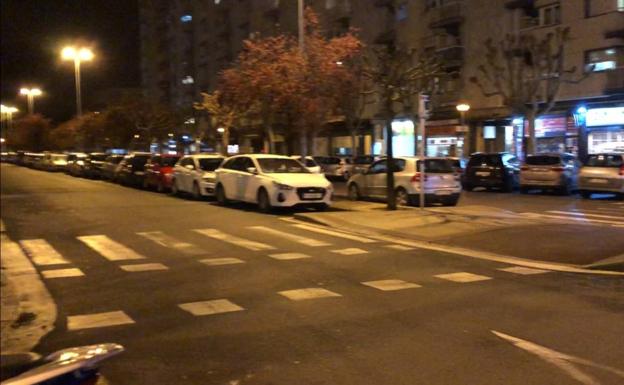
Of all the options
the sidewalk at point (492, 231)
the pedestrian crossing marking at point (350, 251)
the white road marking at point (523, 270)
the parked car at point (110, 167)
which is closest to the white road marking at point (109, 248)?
the pedestrian crossing marking at point (350, 251)

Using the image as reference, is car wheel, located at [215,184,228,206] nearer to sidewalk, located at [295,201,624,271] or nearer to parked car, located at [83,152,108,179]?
sidewalk, located at [295,201,624,271]

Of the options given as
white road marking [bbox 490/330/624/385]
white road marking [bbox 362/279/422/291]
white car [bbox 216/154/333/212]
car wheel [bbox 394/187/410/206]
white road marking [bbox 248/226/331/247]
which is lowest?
white road marking [bbox 362/279/422/291]

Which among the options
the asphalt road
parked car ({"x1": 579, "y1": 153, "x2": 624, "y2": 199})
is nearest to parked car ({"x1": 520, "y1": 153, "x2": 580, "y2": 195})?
parked car ({"x1": 579, "y1": 153, "x2": 624, "y2": 199})

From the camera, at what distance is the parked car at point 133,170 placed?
97.6 ft

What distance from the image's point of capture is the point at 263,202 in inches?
729

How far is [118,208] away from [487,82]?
25.0 meters

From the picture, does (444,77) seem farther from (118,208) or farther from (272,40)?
(118,208)

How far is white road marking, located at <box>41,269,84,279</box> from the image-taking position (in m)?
9.86

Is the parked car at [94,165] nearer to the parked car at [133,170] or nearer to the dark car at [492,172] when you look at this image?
the parked car at [133,170]

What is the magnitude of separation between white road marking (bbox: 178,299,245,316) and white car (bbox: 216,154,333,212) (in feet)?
32.9

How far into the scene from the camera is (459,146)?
40938 millimetres

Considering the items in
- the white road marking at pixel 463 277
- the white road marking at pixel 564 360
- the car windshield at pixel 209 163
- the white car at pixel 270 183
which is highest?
the car windshield at pixel 209 163

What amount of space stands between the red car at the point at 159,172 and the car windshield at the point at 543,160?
44.5 ft

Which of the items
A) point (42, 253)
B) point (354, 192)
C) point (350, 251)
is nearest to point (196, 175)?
point (354, 192)
